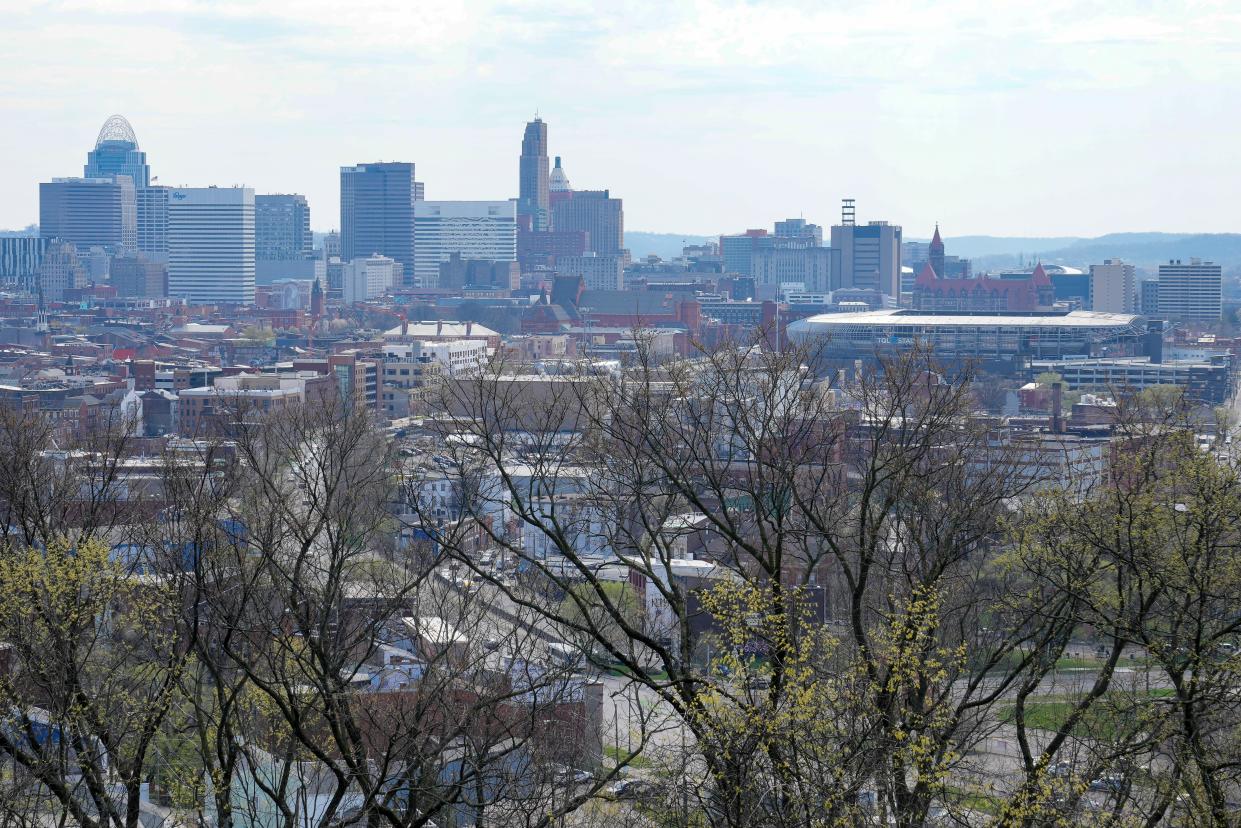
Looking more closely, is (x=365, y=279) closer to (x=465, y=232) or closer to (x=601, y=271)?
(x=465, y=232)

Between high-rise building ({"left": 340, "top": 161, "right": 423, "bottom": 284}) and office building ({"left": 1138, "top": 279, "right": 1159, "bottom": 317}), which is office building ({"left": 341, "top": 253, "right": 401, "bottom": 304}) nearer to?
high-rise building ({"left": 340, "top": 161, "right": 423, "bottom": 284})

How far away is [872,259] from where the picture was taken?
139 m

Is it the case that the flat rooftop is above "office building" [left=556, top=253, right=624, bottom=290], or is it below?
below

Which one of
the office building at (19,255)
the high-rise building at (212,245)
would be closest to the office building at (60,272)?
the office building at (19,255)

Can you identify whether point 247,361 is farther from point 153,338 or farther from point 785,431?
point 785,431

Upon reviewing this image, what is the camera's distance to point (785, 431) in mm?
9680

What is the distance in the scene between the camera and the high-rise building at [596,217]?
166875 millimetres

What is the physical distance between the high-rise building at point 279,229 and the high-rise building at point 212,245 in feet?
49.6

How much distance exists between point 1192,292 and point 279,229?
86.6m

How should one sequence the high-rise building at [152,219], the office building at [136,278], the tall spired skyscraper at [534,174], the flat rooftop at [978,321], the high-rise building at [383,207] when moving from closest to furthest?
the flat rooftop at [978,321]
the office building at [136,278]
the high-rise building at [152,219]
the high-rise building at [383,207]
the tall spired skyscraper at [534,174]

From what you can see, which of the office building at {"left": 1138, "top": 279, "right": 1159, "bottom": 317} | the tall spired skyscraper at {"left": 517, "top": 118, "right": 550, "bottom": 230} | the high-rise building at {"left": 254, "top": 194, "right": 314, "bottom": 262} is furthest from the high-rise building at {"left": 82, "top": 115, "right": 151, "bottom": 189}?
the office building at {"left": 1138, "top": 279, "right": 1159, "bottom": 317}

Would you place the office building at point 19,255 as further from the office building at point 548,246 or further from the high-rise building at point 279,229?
the office building at point 548,246

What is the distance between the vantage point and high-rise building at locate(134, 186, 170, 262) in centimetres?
14800

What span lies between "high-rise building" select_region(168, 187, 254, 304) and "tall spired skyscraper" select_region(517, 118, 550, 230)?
36.2 metres
